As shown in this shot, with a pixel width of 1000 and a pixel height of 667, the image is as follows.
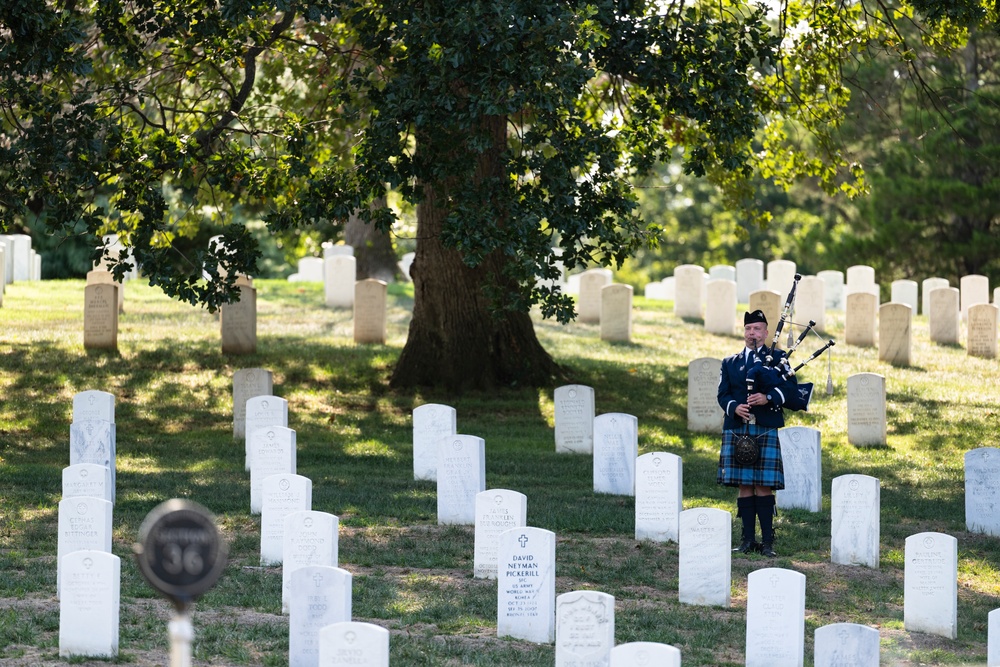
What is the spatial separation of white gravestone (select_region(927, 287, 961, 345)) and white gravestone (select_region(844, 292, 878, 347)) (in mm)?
1118

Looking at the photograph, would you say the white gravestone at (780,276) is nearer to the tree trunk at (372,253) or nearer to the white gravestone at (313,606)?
the tree trunk at (372,253)

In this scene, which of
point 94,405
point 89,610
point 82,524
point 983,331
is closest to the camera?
point 89,610

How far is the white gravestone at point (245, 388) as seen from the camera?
48.1 ft

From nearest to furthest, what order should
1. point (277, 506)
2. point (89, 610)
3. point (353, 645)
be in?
point (353, 645) → point (89, 610) → point (277, 506)

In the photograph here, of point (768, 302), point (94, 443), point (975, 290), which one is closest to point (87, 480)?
point (94, 443)

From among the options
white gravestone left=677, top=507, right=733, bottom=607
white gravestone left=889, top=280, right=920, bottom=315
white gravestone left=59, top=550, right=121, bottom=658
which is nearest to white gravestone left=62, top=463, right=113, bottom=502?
white gravestone left=59, top=550, right=121, bottom=658

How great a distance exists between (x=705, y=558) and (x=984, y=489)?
11.9ft

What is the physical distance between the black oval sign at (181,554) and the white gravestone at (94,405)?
807 cm

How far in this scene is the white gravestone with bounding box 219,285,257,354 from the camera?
19.0 meters

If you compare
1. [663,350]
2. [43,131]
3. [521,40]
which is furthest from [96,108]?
[663,350]

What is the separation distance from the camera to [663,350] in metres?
22.1

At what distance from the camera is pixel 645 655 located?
5922 mm

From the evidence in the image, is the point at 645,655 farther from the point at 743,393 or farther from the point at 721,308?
the point at 721,308

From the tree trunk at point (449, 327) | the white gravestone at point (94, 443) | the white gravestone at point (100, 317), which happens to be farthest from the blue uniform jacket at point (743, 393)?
the white gravestone at point (100, 317)
